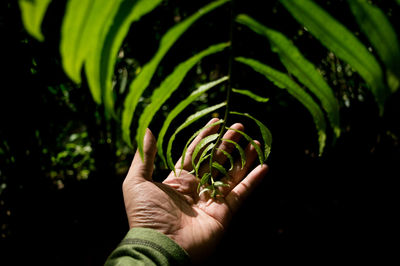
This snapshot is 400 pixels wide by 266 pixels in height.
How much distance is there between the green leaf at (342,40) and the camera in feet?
1.04

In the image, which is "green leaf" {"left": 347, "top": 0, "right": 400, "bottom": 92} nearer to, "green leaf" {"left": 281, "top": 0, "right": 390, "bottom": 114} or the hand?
"green leaf" {"left": 281, "top": 0, "right": 390, "bottom": 114}

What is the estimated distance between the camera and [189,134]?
1.41 m

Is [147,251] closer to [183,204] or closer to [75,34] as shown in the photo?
[183,204]

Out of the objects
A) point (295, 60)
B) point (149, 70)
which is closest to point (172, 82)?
point (149, 70)

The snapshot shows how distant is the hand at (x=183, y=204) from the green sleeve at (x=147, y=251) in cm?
4

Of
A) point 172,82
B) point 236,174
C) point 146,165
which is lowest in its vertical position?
point 236,174

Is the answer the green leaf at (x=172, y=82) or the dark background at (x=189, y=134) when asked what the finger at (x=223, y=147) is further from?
the green leaf at (x=172, y=82)

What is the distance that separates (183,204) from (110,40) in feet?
2.96

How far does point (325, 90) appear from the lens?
37 cm

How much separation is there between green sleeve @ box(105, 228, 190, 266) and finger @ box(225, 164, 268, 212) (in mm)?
323

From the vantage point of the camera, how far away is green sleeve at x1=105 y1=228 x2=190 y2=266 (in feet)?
2.79

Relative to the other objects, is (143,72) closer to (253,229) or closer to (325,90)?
(325,90)

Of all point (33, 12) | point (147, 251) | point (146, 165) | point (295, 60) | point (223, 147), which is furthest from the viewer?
point (223, 147)

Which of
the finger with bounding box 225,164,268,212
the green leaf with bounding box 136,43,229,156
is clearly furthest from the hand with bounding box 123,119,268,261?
the green leaf with bounding box 136,43,229,156
